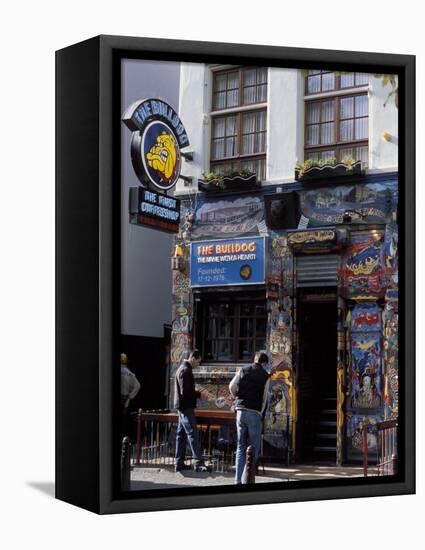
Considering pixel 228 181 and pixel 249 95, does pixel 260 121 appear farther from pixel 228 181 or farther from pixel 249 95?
pixel 228 181

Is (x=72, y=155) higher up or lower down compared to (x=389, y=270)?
higher up

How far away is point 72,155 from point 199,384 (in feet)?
8.37

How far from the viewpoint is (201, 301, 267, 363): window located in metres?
13.0

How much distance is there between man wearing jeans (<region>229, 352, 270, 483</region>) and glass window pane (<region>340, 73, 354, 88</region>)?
2917 mm

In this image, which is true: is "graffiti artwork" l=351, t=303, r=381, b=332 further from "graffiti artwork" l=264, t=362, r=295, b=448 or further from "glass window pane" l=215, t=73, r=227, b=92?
"glass window pane" l=215, t=73, r=227, b=92

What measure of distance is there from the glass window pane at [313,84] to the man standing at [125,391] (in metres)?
3.48

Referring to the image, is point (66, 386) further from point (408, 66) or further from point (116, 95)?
point (408, 66)

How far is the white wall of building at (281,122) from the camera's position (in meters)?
12.8

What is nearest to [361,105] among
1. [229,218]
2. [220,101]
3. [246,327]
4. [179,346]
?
[220,101]

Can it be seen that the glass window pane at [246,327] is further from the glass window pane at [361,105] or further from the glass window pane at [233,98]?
the glass window pane at [361,105]

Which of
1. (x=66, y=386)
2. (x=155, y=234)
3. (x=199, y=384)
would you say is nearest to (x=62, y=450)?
(x=66, y=386)

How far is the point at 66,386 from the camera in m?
12.7

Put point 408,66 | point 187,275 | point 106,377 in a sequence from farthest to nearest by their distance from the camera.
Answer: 1. point 408,66
2. point 187,275
3. point 106,377

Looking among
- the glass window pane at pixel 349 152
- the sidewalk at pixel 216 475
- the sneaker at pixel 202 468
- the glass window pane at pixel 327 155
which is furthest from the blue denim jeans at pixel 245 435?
the glass window pane at pixel 349 152
